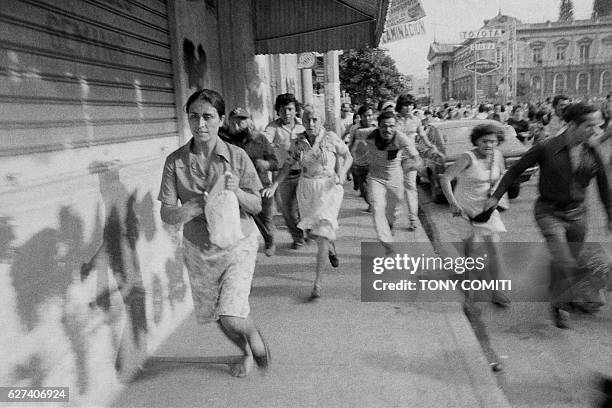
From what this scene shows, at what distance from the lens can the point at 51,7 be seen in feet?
9.31

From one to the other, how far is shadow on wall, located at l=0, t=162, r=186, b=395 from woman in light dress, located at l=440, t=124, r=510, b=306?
243cm

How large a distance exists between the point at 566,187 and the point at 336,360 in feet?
6.82

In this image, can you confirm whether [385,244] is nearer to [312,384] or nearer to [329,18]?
[312,384]

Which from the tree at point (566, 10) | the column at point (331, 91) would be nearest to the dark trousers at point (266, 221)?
the column at point (331, 91)

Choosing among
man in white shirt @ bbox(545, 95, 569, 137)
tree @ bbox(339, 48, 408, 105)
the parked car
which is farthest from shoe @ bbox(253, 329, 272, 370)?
tree @ bbox(339, 48, 408, 105)

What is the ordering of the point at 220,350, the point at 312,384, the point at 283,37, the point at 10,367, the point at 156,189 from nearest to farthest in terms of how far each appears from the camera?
the point at 10,367, the point at 312,384, the point at 220,350, the point at 156,189, the point at 283,37

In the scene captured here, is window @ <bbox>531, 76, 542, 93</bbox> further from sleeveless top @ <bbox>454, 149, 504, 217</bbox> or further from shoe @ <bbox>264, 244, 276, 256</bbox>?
sleeveless top @ <bbox>454, 149, 504, 217</bbox>

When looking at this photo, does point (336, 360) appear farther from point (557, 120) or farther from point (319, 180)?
point (557, 120)

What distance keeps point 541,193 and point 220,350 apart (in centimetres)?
266

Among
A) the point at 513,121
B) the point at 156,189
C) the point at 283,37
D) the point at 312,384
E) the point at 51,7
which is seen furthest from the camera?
the point at 513,121

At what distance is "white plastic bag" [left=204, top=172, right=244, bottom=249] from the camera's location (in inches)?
112

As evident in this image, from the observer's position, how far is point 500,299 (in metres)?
4.42

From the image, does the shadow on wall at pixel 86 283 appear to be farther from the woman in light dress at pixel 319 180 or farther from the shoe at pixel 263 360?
the woman in light dress at pixel 319 180

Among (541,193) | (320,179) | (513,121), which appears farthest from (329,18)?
(513,121)
